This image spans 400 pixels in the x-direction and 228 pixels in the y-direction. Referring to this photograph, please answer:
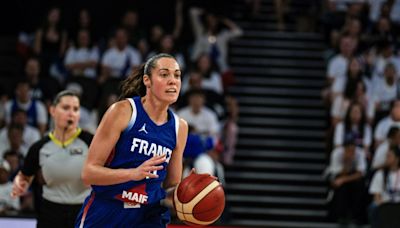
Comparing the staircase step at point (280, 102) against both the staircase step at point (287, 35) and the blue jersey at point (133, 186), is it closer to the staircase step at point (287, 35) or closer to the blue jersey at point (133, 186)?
the staircase step at point (287, 35)

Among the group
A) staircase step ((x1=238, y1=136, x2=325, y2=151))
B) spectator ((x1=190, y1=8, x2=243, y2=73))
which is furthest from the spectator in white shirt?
spectator ((x1=190, y1=8, x2=243, y2=73))

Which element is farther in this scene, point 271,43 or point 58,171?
point 271,43

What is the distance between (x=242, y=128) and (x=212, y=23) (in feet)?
6.12

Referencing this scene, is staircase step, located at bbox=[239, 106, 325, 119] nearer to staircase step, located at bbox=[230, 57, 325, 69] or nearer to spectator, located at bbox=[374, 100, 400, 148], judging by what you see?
staircase step, located at bbox=[230, 57, 325, 69]

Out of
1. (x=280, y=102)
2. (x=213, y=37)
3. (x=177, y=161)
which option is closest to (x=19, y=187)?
(x=177, y=161)

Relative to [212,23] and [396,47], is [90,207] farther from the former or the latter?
[396,47]

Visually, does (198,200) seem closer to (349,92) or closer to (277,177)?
(277,177)

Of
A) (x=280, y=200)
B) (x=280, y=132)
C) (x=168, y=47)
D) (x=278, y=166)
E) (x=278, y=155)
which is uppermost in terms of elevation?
(x=168, y=47)

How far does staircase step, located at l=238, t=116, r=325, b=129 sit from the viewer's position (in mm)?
12984

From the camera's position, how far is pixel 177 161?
548 centimetres

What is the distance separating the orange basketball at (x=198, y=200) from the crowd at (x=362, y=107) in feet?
11.8

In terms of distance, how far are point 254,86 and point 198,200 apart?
8542 millimetres

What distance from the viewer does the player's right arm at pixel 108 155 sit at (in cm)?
495

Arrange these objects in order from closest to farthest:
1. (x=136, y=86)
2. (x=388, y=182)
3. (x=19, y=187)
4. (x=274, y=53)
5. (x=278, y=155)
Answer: (x=136, y=86)
(x=19, y=187)
(x=388, y=182)
(x=278, y=155)
(x=274, y=53)
